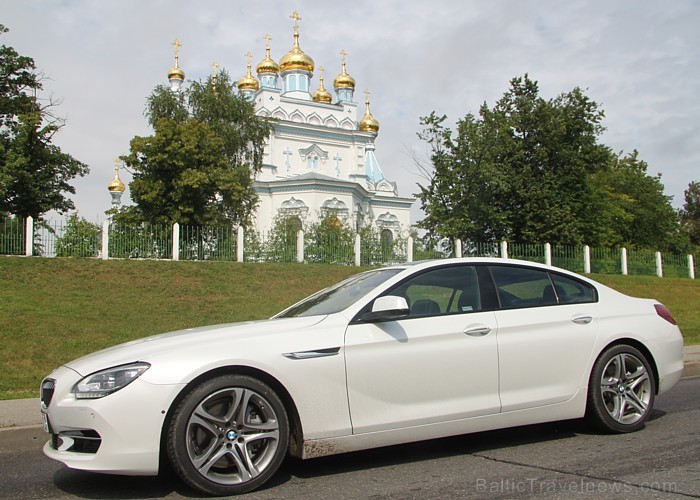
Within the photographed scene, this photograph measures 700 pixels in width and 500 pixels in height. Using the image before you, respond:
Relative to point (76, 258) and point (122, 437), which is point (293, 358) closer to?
point (122, 437)

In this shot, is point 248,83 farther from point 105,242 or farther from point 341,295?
point 341,295

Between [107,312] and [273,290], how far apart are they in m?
5.62

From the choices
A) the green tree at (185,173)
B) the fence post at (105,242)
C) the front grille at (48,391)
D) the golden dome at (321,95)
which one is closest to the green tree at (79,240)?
the fence post at (105,242)

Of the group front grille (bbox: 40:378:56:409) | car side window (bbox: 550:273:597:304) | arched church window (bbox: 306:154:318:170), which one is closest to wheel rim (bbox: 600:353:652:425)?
car side window (bbox: 550:273:597:304)

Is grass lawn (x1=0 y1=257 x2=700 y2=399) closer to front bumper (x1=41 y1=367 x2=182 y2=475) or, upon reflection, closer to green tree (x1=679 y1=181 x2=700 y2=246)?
front bumper (x1=41 y1=367 x2=182 y2=475)

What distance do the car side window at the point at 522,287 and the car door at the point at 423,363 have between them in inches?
11.6

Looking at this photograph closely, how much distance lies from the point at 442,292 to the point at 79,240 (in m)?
17.4

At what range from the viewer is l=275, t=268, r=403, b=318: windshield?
485 cm

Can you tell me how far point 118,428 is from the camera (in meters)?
3.74

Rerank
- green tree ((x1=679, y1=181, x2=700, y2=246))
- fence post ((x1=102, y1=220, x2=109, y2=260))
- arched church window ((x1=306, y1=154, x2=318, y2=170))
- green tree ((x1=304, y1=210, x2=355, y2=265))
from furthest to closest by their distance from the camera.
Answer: green tree ((x1=679, y1=181, x2=700, y2=246)) < arched church window ((x1=306, y1=154, x2=318, y2=170)) < green tree ((x1=304, y1=210, x2=355, y2=265)) < fence post ((x1=102, y1=220, x2=109, y2=260))

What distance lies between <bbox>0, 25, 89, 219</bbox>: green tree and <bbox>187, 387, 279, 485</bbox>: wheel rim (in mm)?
35454

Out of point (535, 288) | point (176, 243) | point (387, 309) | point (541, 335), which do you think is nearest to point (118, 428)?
point (387, 309)

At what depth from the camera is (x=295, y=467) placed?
4617mm

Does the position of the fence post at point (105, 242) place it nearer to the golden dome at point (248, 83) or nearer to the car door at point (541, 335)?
the car door at point (541, 335)
